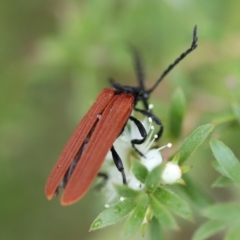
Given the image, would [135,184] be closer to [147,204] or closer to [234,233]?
[147,204]

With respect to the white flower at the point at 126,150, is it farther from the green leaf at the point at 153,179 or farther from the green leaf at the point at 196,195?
the green leaf at the point at 153,179

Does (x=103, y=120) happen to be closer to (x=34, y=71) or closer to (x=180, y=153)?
(x=180, y=153)

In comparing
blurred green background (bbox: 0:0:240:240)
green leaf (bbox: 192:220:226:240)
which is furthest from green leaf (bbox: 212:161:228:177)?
blurred green background (bbox: 0:0:240:240)

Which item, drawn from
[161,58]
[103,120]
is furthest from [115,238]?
[103,120]

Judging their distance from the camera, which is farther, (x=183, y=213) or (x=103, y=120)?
(x=103, y=120)

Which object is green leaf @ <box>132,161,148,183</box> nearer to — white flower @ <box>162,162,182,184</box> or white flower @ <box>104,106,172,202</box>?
white flower @ <box>162,162,182,184</box>

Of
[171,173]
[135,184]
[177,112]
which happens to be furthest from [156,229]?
[177,112]
